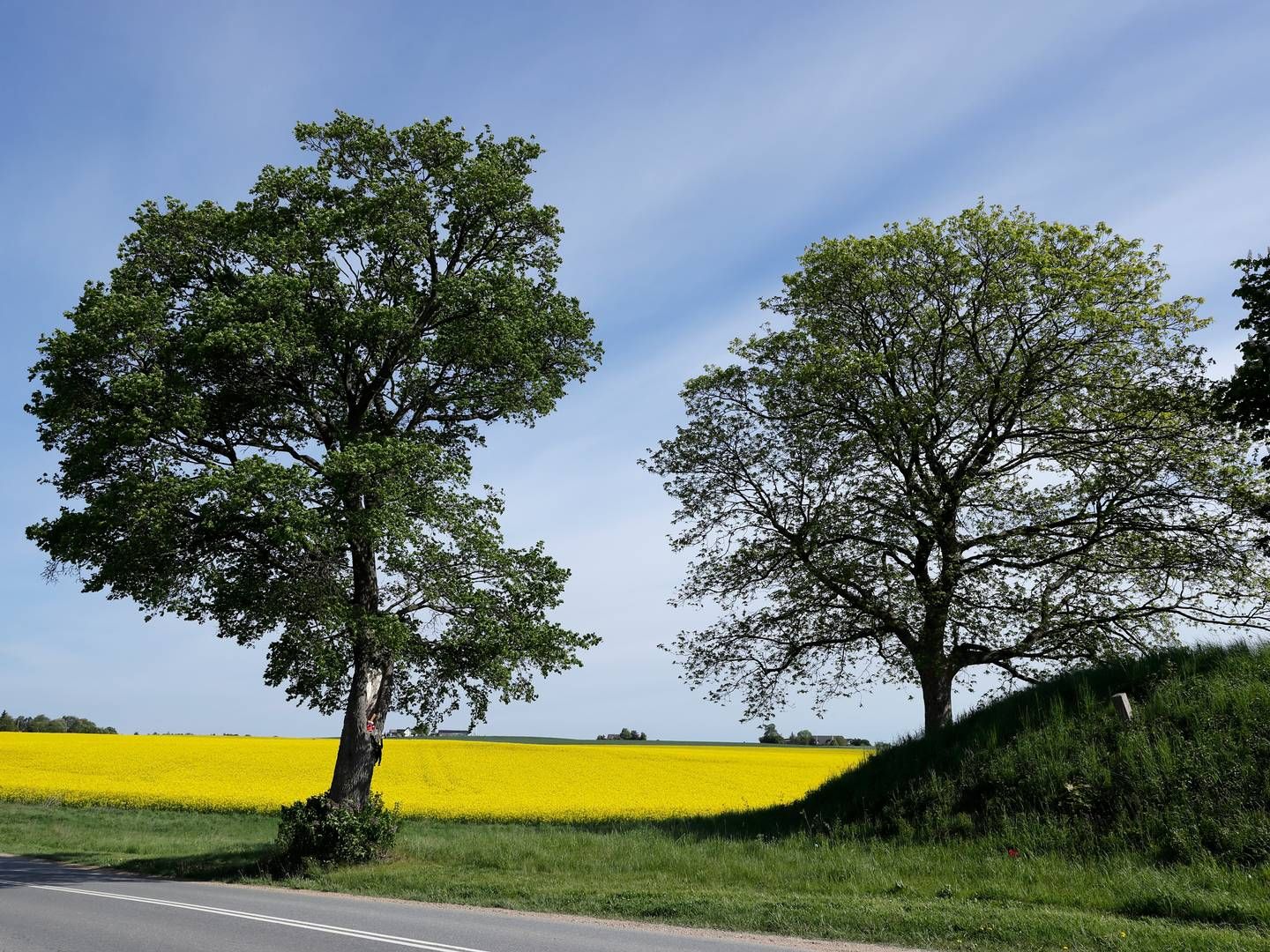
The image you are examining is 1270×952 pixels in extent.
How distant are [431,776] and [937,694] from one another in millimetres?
23786

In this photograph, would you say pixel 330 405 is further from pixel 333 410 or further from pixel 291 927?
pixel 291 927

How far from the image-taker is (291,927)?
11203 millimetres

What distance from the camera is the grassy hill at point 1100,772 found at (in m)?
14.8

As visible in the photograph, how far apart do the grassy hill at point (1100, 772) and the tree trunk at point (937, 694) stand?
3.32 meters

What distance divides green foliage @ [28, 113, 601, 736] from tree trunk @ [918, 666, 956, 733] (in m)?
10.6

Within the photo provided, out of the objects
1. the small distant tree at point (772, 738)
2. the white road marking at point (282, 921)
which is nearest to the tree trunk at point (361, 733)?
the white road marking at point (282, 921)

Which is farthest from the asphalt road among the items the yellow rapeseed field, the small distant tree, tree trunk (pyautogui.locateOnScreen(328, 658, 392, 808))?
the small distant tree

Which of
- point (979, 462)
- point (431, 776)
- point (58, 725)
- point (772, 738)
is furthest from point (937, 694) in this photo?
point (58, 725)

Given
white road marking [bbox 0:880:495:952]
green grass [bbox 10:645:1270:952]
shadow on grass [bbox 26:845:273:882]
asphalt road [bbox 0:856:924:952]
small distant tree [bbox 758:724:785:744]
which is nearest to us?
white road marking [bbox 0:880:495:952]

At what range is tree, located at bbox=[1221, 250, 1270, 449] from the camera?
19.0 metres

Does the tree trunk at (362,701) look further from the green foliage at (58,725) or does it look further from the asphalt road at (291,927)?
the green foliage at (58,725)

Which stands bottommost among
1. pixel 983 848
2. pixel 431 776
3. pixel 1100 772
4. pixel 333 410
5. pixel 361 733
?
pixel 983 848

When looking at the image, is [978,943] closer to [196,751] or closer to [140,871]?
[140,871]

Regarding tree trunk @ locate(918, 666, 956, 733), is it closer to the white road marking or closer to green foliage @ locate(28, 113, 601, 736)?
green foliage @ locate(28, 113, 601, 736)
